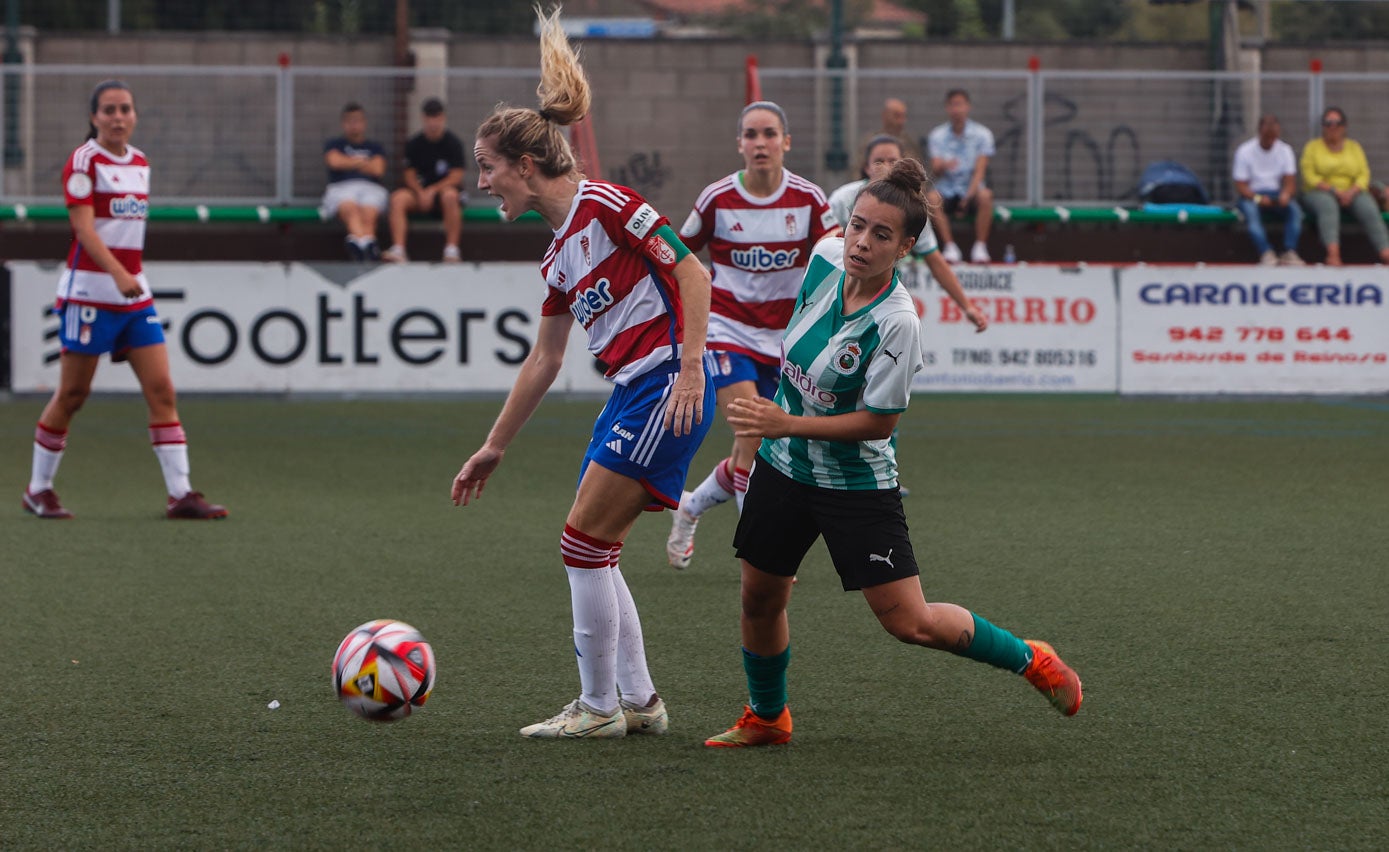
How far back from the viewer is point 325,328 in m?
14.7

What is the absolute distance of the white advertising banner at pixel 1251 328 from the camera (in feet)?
48.7

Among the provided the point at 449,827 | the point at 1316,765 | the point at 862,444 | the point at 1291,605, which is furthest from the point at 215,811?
the point at 1291,605

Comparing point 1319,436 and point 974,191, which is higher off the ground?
point 974,191

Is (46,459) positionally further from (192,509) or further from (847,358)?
(847,358)

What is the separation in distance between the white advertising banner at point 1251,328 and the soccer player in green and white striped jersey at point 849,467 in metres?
10.7

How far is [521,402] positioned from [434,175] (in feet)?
39.0

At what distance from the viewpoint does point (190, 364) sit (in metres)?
14.7

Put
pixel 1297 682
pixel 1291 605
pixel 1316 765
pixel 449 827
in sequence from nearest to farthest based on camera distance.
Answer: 1. pixel 449 827
2. pixel 1316 765
3. pixel 1297 682
4. pixel 1291 605

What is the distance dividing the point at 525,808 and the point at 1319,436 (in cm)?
1007

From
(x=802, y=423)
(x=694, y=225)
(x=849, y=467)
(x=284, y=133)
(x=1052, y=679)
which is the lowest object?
(x=1052, y=679)

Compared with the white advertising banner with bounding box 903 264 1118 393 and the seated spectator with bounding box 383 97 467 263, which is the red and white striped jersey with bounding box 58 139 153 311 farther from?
the white advertising banner with bounding box 903 264 1118 393

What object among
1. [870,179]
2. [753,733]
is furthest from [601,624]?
[870,179]

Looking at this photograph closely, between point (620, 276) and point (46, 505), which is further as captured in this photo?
point (46, 505)

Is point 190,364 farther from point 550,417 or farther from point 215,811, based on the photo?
point 215,811
